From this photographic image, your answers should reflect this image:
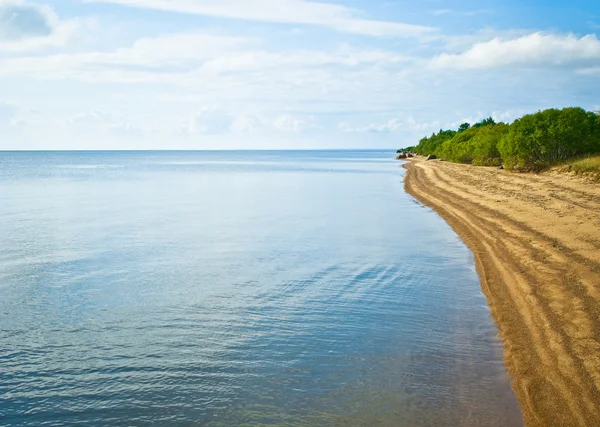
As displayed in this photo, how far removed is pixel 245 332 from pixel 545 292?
827cm

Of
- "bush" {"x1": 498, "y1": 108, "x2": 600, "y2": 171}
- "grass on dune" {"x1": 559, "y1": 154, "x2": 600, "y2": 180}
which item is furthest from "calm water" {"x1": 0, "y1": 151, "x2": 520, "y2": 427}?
"bush" {"x1": 498, "y1": 108, "x2": 600, "y2": 171}

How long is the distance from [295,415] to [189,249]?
53.7ft

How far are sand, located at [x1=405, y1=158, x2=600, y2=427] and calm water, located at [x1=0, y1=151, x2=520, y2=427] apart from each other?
545 mm

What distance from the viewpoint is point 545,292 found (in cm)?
1591

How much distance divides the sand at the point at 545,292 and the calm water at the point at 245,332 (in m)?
0.54

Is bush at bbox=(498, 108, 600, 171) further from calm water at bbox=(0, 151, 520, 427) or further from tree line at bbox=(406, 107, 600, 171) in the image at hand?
calm water at bbox=(0, 151, 520, 427)

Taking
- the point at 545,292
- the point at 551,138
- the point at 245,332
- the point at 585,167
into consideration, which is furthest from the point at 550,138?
the point at 245,332

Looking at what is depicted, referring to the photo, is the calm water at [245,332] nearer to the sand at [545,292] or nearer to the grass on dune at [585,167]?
the sand at [545,292]

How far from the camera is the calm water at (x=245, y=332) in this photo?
10.2 metres

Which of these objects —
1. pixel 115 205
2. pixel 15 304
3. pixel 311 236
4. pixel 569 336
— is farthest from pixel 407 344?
pixel 115 205

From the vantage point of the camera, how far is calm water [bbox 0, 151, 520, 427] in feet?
33.4

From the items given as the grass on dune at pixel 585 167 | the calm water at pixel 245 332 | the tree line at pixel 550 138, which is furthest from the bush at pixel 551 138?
the calm water at pixel 245 332

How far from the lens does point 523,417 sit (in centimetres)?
968

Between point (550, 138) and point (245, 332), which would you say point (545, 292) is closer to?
point (245, 332)
